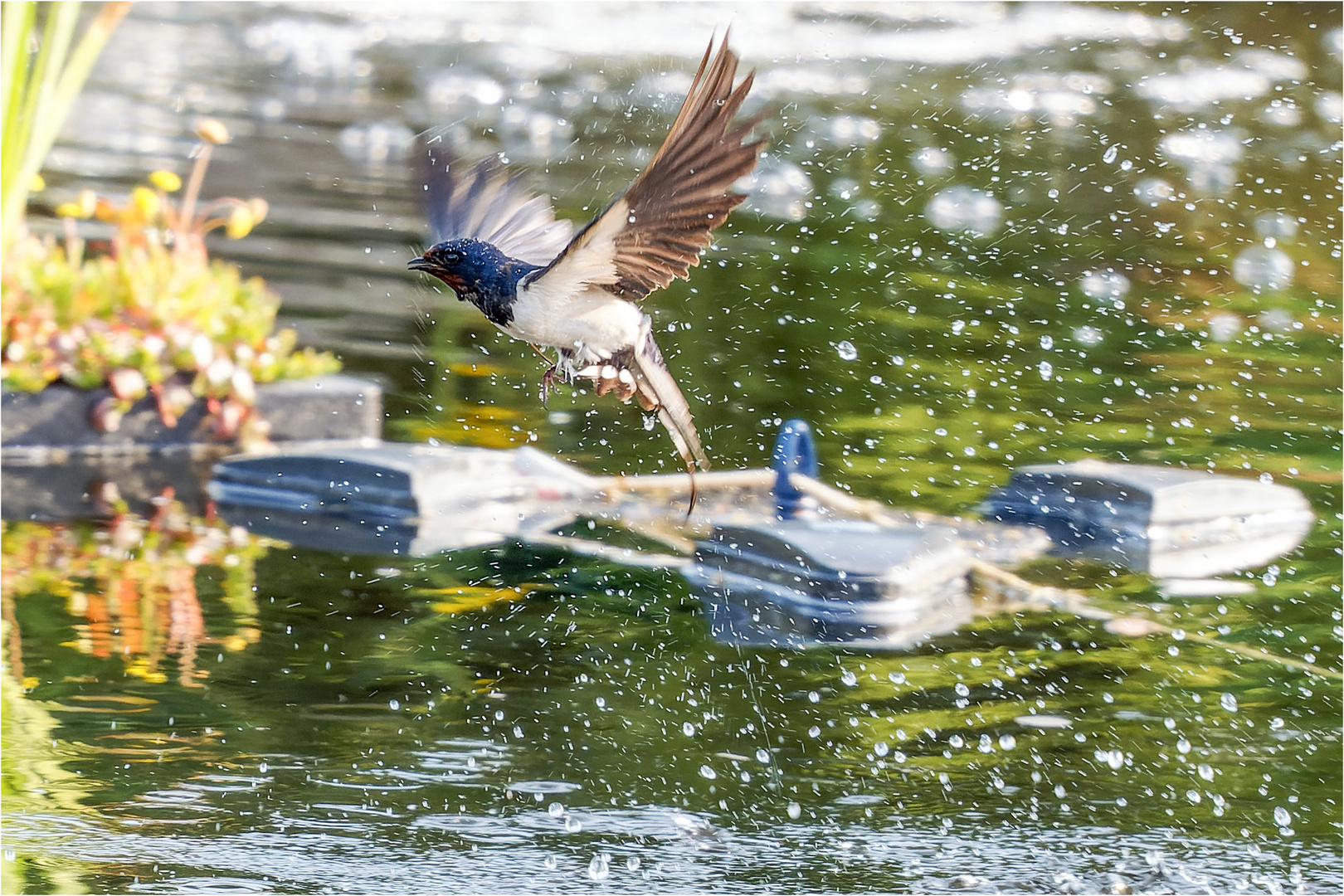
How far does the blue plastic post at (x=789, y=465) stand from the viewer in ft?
18.8

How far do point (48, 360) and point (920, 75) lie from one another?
486 inches

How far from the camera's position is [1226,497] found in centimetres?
612

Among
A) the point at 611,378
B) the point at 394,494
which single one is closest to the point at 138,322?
the point at 394,494

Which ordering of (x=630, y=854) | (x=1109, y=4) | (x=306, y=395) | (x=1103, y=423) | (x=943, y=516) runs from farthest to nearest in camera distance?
1. (x=1109, y=4)
2. (x=1103, y=423)
3. (x=306, y=395)
4. (x=943, y=516)
5. (x=630, y=854)

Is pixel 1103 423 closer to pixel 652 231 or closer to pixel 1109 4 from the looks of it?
pixel 652 231

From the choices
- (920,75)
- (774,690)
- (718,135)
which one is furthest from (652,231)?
(920,75)

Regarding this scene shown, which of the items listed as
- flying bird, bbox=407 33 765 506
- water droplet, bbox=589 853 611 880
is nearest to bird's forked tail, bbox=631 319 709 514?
flying bird, bbox=407 33 765 506

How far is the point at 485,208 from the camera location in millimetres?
3482

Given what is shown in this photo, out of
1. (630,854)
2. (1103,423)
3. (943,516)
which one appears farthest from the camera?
(1103,423)

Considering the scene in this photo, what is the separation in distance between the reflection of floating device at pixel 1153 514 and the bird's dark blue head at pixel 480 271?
3.26 m

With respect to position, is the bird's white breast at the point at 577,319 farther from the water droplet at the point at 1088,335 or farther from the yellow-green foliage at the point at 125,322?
the water droplet at the point at 1088,335

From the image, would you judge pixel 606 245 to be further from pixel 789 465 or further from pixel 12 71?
pixel 789 465

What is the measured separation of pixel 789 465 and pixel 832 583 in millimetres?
773

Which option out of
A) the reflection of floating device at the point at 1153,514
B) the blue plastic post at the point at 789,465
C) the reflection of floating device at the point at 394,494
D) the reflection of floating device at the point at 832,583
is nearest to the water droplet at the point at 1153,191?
the reflection of floating device at the point at 1153,514
